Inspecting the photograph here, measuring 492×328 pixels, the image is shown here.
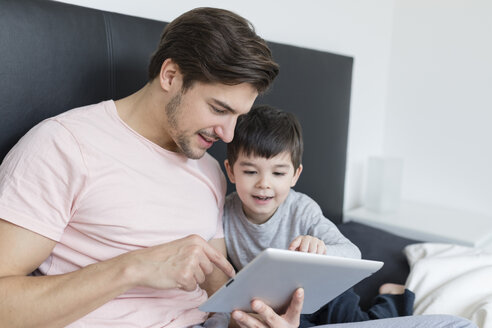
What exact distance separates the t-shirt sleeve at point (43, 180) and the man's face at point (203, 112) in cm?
22

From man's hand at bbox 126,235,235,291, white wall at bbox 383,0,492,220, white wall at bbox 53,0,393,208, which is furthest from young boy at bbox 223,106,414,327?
white wall at bbox 383,0,492,220

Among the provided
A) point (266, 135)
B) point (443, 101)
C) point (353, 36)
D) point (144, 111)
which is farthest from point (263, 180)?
point (443, 101)

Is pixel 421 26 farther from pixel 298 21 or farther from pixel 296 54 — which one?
pixel 296 54

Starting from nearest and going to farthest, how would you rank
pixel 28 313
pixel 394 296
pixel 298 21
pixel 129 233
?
pixel 28 313
pixel 129 233
pixel 394 296
pixel 298 21

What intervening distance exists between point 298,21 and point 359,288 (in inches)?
42.4

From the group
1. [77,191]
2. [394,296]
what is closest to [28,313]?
[77,191]

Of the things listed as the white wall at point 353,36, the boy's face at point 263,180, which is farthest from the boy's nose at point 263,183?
the white wall at point 353,36

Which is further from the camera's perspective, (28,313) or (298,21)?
(298,21)

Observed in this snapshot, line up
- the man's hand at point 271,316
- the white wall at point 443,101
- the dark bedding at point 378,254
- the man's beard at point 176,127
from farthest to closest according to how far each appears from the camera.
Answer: the white wall at point 443,101 → the dark bedding at point 378,254 → the man's beard at point 176,127 → the man's hand at point 271,316

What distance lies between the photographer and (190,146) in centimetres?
103

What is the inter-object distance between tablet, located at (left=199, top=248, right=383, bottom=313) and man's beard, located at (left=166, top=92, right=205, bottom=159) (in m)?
0.33

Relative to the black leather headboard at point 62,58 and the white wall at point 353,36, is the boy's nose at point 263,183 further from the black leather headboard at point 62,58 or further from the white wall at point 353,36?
the white wall at point 353,36

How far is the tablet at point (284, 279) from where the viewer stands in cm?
76

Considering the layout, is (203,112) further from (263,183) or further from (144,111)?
(263,183)
